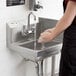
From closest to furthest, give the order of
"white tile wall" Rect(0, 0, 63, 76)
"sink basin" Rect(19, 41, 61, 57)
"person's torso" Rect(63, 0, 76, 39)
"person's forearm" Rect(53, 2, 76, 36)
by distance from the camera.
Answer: "person's forearm" Rect(53, 2, 76, 36) → "person's torso" Rect(63, 0, 76, 39) → "sink basin" Rect(19, 41, 61, 57) → "white tile wall" Rect(0, 0, 63, 76)

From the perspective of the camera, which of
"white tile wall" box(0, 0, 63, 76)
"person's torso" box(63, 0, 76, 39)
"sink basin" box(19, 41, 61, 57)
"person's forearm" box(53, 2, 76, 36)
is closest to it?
"person's forearm" box(53, 2, 76, 36)

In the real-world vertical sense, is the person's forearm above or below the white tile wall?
above

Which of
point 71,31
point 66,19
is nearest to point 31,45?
point 71,31

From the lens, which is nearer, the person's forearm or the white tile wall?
the person's forearm

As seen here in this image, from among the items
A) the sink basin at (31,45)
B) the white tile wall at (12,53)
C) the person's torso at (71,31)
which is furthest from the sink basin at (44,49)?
the person's torso at (71,31)

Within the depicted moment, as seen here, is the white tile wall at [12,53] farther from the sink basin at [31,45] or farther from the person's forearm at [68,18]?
the person's forearm at [68,18]

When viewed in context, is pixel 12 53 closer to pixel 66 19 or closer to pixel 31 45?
pixel 31 45

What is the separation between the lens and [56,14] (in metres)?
2.59

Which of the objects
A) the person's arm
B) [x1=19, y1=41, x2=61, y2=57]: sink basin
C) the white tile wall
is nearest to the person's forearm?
the person's arm

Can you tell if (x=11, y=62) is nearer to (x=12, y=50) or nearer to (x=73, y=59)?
(x=12, y=50)

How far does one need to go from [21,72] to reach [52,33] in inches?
39.1

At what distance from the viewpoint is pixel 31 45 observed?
2137 millimetres

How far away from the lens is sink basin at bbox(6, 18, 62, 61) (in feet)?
5.98

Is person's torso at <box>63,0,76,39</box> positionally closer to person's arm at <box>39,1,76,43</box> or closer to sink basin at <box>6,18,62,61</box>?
person's arm at <box>39,1,76,43</box>
